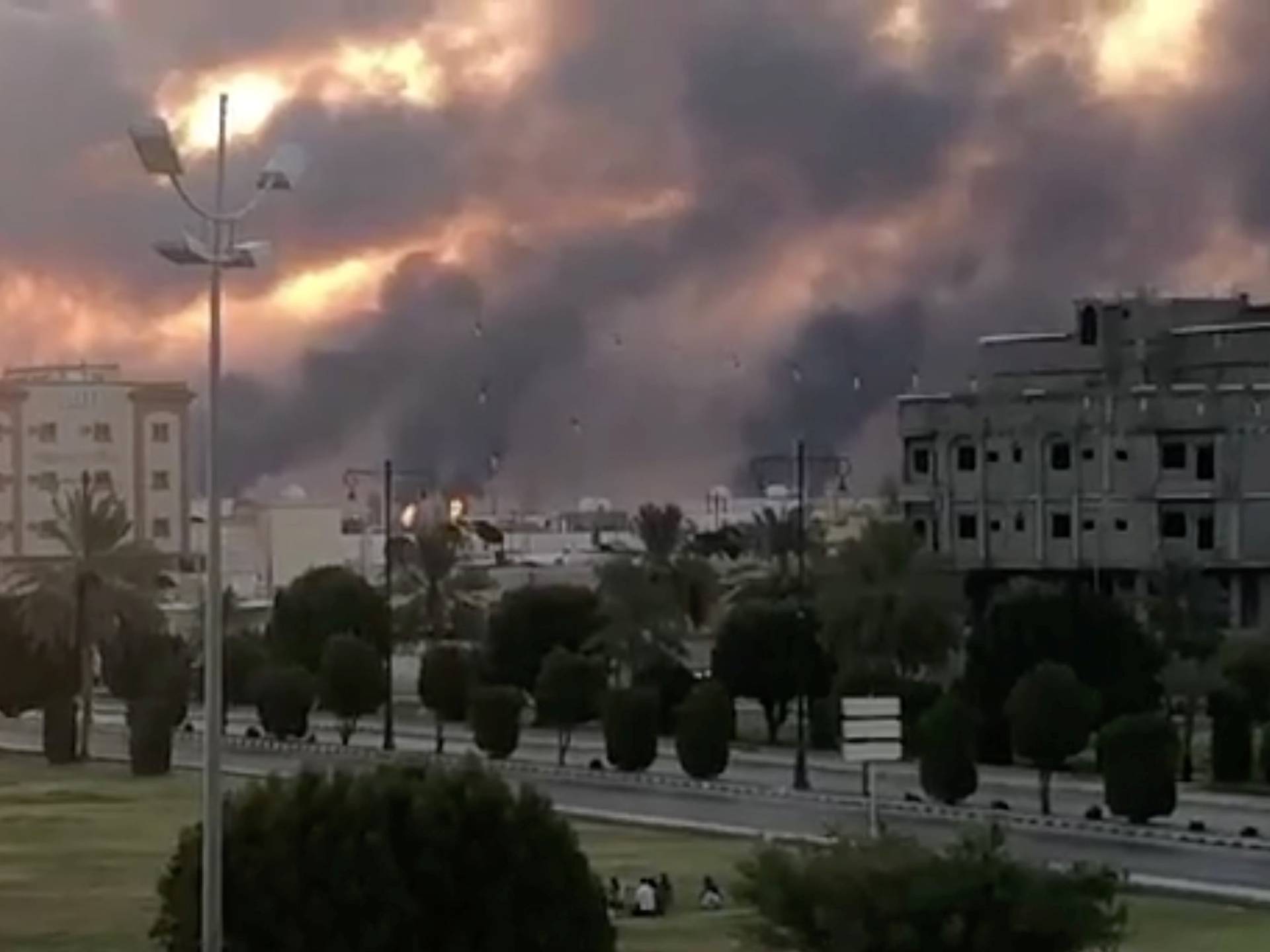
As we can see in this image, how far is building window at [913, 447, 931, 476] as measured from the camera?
315 ft

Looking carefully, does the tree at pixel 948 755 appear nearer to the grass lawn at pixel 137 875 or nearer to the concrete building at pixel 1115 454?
the grass lawn at pixel 137 875

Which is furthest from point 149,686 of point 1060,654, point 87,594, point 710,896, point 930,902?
point 930,902

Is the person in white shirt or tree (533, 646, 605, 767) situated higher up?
tree (533, 646, 605, 767)

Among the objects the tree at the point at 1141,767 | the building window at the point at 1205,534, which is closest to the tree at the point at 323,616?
the building window at the point at 1205,534

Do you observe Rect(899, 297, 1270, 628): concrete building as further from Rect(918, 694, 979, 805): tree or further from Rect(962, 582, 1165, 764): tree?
Rect(918, 694, 979, 805): tree

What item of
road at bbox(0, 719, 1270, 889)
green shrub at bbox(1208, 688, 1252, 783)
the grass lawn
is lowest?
the grass lawn

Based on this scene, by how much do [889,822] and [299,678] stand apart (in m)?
31.4

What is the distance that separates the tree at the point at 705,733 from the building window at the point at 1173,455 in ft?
94.6

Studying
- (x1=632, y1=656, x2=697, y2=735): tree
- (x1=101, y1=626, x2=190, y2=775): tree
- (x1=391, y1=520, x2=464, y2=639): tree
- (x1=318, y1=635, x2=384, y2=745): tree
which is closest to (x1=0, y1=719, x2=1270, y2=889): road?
(x1=101, y1=626, x2=190, y2=775): tree

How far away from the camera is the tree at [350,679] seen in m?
76.8

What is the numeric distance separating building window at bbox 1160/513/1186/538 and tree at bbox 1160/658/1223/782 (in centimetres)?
1659

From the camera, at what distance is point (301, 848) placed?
2522 centimetres

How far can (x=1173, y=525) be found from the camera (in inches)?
3482

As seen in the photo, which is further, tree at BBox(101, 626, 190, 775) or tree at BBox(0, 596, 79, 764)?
tree at BBox(0, 596, 79, 764)
